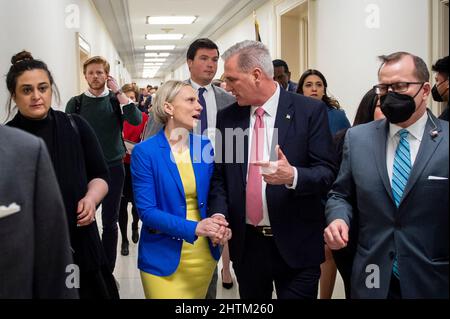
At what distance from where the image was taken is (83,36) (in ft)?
24.6

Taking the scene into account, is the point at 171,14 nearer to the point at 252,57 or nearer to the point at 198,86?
the point at 198,86

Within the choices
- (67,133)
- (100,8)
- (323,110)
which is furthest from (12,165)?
(100,8)

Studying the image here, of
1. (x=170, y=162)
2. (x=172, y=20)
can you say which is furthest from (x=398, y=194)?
(x=172, y=20)

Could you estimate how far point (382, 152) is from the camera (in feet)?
5.96

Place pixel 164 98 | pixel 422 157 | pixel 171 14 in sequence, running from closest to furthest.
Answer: pixel 422 157
pixel 164 98
pixel 171 14

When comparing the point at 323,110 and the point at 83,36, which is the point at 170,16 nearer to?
the point at 83,36

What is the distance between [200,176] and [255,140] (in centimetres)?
30

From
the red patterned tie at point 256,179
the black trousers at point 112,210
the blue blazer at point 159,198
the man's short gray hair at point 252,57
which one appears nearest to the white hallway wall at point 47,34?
the black trousers at point 112,210

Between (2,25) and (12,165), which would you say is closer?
(12,165)

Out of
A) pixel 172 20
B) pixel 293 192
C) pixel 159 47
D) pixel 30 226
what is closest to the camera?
pixel 30 226

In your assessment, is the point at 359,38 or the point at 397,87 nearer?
the point at 397,87

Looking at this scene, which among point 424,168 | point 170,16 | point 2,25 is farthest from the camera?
point 170,16

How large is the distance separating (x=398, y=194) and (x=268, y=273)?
756 millimetres

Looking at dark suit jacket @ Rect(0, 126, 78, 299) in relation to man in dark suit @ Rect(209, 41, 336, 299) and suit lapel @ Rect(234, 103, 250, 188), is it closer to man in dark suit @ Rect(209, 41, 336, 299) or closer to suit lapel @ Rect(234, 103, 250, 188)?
man in dark suit @ Rect(209, 41, 336, 299)
